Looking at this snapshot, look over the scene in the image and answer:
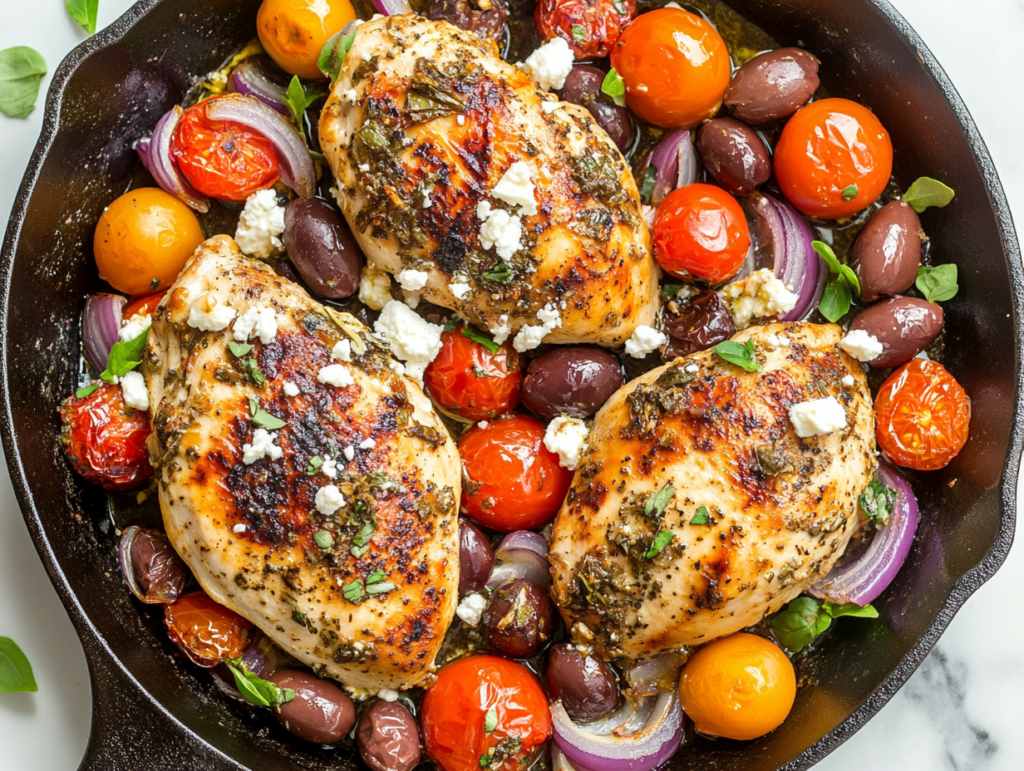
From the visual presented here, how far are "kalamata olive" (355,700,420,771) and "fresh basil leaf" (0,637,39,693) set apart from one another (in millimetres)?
1293

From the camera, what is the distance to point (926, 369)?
3.13m

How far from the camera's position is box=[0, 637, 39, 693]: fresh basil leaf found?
326cm

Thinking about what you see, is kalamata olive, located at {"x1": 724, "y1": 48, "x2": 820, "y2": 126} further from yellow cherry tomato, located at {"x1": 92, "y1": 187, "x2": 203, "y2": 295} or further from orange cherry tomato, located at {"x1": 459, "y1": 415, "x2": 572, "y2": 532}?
yellow cherry tomato, located at {"x1": 92, "y1": 187, "x2": 203, "y2": 295}

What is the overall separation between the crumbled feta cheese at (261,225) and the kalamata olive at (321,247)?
57mm

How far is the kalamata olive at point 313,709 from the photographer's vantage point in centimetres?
297

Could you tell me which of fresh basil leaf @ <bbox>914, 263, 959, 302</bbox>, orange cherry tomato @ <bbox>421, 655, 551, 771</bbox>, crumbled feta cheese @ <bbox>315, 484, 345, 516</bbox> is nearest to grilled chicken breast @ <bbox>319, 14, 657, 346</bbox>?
crumbled feta cheese @ <bbox>315, 484, 345, 516</bbox>

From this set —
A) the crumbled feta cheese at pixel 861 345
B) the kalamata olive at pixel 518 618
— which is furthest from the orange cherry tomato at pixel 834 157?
the kalamata olive at pixel 518 618

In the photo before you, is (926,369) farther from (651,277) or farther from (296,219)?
(296,219)

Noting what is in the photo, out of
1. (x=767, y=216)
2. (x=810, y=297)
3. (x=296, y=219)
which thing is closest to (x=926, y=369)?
(x=810, y=297)

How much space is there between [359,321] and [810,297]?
65.6 inches

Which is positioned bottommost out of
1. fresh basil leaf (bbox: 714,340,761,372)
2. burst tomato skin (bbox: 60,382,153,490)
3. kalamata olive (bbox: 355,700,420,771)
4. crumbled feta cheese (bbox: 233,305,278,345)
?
kalamata olive (bbox: 355,700,420,771)

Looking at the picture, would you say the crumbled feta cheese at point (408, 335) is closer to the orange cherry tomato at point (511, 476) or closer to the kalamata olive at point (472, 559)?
the orange cherry tomato at point (511, 476)

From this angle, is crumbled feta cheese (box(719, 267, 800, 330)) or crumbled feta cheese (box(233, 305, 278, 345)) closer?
crumbled feta cheese (box(233, 305, 278, 345))

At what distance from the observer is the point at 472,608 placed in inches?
123
